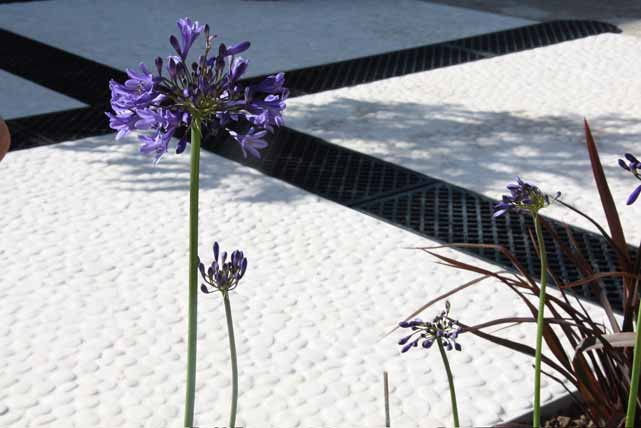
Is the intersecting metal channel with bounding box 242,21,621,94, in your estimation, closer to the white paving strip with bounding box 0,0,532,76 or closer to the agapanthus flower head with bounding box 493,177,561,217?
the white paving strip with bounding box 0,0,532,76

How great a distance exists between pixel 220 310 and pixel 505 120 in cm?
269

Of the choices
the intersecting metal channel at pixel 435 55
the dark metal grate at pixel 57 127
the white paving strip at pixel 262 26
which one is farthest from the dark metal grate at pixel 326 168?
the white paving strip at pixel 262 26

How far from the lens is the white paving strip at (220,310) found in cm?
268

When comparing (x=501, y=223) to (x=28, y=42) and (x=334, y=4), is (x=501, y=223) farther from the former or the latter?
(x=334, y=4)

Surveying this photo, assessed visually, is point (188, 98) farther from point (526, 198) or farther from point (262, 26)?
point (262, 26)

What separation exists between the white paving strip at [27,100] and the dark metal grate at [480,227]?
7.46 ft

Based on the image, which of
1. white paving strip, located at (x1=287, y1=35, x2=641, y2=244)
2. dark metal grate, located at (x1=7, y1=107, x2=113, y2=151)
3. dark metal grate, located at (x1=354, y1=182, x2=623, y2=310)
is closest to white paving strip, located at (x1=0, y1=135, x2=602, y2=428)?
dark metal grate, located at (x1=354, y1=182, x2=623, y2=310)

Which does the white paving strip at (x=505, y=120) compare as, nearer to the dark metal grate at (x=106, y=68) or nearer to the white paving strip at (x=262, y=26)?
the dark metal grate at (x=106, y=68)

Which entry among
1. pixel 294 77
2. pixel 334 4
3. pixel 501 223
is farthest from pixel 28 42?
pixel 501 223

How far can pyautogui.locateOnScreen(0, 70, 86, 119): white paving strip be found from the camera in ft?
18.3

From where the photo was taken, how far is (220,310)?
3266 mm

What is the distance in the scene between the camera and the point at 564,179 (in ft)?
14.8

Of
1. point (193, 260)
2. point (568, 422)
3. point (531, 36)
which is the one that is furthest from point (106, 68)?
point (193, 260)

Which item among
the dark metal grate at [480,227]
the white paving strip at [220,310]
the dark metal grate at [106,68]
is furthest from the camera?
the dark metal grate at [106,68]
